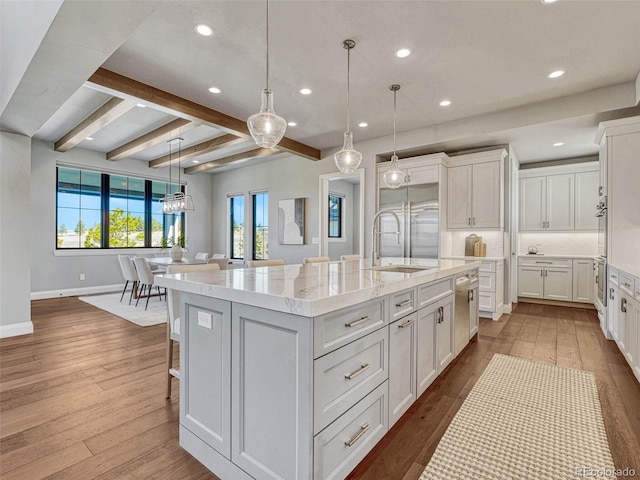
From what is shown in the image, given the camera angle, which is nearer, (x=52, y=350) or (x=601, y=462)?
(x=601, y=462)

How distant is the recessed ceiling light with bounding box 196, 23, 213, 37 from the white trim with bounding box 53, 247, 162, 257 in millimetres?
5940

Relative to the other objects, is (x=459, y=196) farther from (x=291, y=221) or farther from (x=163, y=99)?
(x=163, y=99)

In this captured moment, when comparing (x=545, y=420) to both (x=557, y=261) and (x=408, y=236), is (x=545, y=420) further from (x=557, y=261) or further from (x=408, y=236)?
(x=557, y=261)

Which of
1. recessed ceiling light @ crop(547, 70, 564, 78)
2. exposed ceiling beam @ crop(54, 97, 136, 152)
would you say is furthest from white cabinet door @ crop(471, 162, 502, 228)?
exposed ceiling beam @ crop(54, 97, 136, 152)

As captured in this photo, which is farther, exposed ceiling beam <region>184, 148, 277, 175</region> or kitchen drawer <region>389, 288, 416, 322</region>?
exposed ceiling beam <region>184, 148, 277, 175</region>

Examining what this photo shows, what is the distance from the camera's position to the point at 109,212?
706cm

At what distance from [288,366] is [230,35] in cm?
266

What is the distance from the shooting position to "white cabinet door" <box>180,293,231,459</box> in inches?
59.8

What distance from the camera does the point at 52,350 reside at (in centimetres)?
334

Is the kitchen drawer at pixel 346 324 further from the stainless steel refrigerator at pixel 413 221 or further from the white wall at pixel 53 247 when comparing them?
the white wall at pixel 53 247

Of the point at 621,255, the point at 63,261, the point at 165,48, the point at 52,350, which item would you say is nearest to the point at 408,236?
the point at 621,255

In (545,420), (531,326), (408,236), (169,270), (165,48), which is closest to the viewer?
(545,420)

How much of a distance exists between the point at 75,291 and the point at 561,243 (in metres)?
9.70

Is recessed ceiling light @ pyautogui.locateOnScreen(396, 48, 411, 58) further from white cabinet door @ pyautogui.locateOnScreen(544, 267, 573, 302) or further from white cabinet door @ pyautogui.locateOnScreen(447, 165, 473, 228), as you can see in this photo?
white cabinet door @ pyautogui.locateOnScreen(544, 267, 573, 302)
